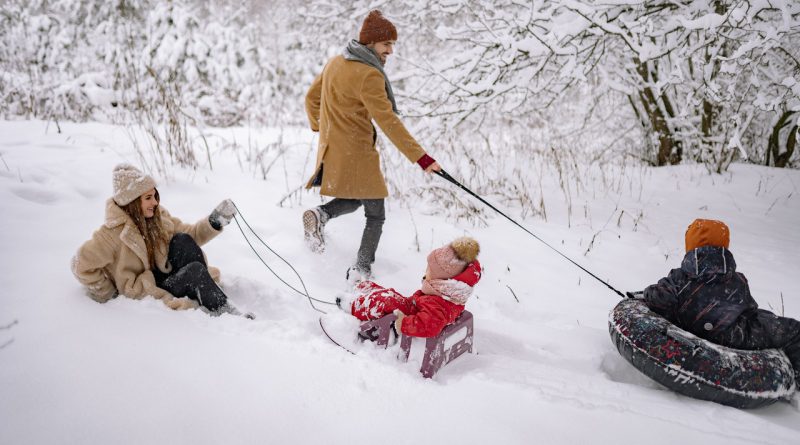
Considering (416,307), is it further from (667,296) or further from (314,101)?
(314,101)

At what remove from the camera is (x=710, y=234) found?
6.81ft

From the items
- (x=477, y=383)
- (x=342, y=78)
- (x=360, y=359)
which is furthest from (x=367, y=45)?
(x=477, y=383)

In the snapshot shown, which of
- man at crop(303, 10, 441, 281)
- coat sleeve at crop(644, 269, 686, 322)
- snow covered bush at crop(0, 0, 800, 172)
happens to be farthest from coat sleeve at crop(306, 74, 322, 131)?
coat sleeve at crop(644, 269, 686, 322)

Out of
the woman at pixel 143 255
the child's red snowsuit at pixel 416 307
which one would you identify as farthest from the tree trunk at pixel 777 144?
the woman at pixel 143 255

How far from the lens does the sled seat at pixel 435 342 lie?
1951mm

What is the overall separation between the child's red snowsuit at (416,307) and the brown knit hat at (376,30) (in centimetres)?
149

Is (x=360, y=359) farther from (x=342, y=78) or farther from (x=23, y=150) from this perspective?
(x=23, y=150)

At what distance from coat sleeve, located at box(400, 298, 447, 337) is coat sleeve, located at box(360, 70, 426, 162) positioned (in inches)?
38.9

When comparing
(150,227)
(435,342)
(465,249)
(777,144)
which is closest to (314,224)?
(150,227)

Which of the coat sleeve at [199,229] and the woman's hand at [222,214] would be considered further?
the coat sleeve at [199,229]

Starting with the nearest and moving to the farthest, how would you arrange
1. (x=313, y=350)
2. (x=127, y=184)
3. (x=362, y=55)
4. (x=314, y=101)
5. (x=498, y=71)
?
(x=313, y=350) → (x=127, y=184) → (x=362, y=55) → (x=314, y=101) → (x=498, y=71)

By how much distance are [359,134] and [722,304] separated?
7.26 ft

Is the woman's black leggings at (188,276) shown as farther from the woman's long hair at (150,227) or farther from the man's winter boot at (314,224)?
the man's winter boot at (314,224)

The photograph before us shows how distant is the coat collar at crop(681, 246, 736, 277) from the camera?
202 cm
